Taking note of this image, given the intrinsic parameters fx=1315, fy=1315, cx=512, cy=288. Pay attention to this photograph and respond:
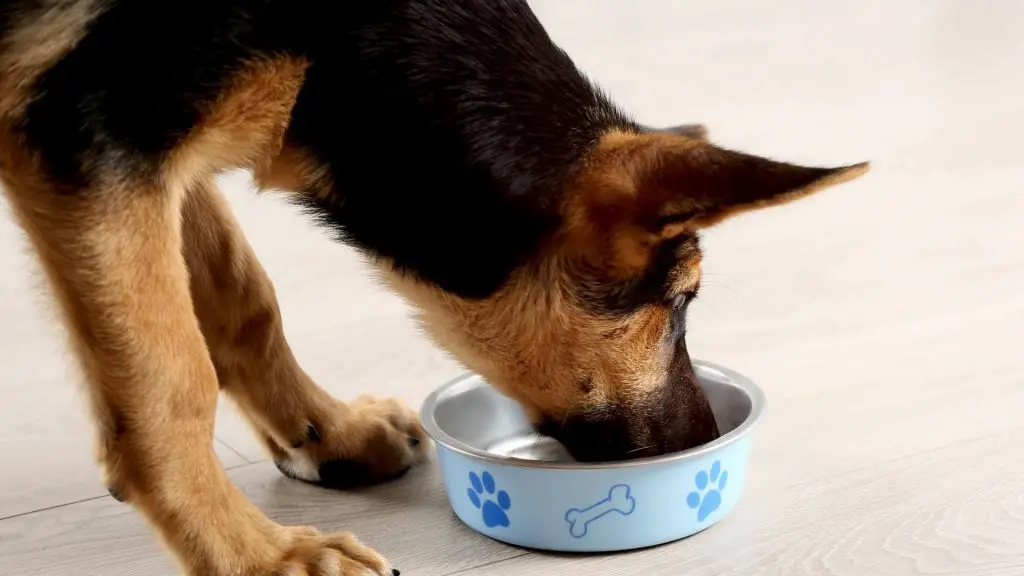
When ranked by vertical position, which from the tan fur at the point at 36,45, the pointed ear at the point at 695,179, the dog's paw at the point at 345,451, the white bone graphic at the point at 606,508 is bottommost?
the dog's paw at the point at 345,451

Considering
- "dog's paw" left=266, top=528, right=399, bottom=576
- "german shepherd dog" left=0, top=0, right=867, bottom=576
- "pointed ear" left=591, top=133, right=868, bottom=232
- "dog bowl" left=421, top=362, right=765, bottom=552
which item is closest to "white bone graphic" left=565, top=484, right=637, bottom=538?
"dog bowl" left=421, top=362, right=765, bottom=552

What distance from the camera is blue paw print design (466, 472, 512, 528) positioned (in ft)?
6.26

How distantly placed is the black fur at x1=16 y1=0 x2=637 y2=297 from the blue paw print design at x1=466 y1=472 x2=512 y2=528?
0.28m

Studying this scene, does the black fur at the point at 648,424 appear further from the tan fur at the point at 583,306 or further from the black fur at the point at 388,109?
the black fur at the point at 388,109

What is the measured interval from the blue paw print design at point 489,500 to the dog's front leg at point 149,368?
0.65ft

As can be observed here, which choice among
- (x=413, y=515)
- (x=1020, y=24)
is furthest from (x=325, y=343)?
(x=1020, y=24)

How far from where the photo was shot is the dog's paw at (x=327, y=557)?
5.82 feet

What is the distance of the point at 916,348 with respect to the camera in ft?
8.81

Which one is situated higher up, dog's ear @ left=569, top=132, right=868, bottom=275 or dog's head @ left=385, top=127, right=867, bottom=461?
dog's ear @ left=569, top=132, right=868, bottom=275

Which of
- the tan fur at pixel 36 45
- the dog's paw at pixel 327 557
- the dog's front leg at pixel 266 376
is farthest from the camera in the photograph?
the dog's front leg at pixel 266 376

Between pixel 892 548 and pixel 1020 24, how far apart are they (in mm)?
5070

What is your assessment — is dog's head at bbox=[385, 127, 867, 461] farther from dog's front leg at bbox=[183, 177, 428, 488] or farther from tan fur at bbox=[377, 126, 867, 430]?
→ dog's front leg at bbox=[183, 177, 428, 488]

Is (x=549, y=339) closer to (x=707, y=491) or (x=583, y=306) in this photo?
(x=583, y=306)

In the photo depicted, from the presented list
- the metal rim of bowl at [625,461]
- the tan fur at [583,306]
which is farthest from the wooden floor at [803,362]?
the tan fur at [583,306]
